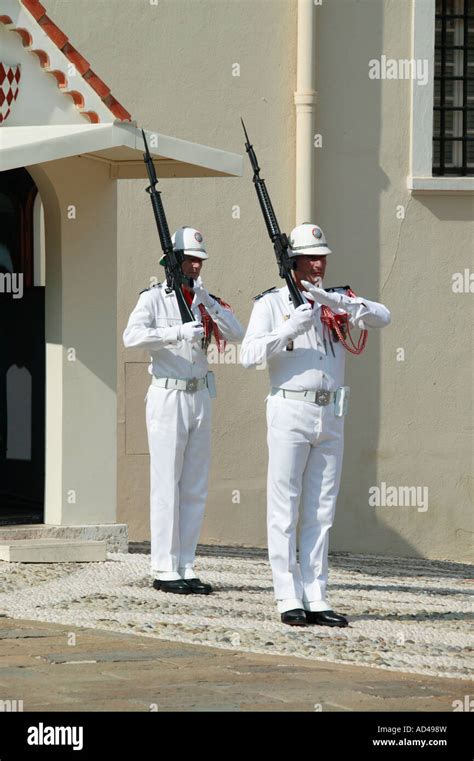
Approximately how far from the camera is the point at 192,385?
920 centimetres

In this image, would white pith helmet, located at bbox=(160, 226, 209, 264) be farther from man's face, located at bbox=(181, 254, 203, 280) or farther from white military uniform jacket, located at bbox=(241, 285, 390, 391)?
white military uniform jacket, located at bbox=(241, 285, 390, 391)

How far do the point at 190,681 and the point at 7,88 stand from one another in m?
4.98

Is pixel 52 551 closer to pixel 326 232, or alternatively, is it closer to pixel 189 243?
pixel 189 243

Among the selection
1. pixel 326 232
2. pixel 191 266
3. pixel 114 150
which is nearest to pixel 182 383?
pixel 191 266

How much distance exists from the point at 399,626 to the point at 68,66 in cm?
448

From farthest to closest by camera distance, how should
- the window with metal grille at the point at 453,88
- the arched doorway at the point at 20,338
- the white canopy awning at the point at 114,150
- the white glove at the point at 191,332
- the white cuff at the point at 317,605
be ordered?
the window with metal grille at the point at 453,88, the arched doorway at the point at 20,338, the white canopy awning at the point at 114,150, the white glove at the point at 191,332, the white cuff at the point at 317,605

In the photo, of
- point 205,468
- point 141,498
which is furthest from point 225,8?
point 205,468

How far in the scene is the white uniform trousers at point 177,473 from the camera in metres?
9.13

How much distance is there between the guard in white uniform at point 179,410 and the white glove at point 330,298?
1276 mm

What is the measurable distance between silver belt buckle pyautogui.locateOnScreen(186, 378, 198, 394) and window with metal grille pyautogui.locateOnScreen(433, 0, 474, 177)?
538cm

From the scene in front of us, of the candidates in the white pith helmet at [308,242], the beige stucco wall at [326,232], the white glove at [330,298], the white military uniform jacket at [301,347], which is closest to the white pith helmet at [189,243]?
the white military uniform jacket at [301,347]

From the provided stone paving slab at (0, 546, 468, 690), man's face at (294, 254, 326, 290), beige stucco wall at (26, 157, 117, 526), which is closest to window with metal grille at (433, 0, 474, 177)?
beige stucco wall at (26, 157, 117, 526)

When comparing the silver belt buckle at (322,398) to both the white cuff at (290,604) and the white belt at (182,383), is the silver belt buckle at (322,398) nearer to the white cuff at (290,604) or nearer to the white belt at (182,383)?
the white cuff at (290,604)
